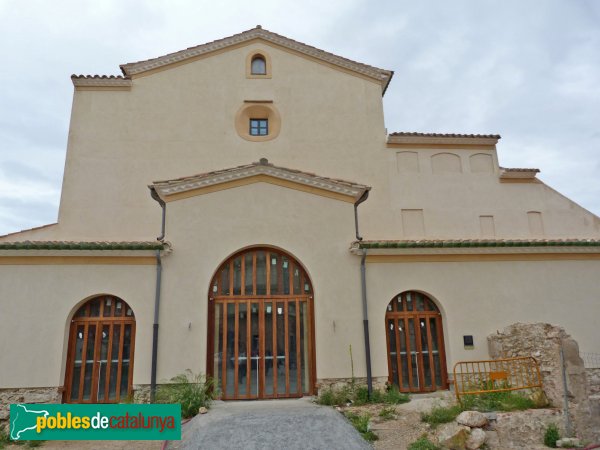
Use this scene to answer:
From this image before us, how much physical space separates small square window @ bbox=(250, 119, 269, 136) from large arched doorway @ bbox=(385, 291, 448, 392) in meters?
8.79

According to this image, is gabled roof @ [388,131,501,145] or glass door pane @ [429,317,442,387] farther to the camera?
gabled roof @ [388,131,501,145]

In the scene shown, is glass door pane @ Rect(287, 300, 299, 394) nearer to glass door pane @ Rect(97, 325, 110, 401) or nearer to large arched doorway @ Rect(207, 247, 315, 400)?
large arched doorway @ Rect(207, 247, 315, 400)

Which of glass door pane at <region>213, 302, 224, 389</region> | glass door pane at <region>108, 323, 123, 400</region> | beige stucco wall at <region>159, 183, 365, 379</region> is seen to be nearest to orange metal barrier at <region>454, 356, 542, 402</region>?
beige stucco wall at <region>159, 183, 365, 379</region>

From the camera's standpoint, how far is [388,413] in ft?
32.9

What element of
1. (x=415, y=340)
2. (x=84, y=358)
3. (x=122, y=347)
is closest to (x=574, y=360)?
(x=415, y=340)

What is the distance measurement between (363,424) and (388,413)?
46.0 inches

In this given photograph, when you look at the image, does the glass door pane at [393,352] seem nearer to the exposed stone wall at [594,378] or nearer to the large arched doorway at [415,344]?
the large arched doorway at [415,344]

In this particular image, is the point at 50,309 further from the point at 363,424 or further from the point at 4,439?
the point at 363,424

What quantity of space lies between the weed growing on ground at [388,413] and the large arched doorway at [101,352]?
20.6 feet

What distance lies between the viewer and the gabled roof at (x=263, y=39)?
17281 millimetres

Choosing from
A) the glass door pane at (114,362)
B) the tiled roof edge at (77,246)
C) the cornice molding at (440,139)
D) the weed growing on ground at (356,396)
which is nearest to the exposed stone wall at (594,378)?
the weed growing on ground at (356,396)

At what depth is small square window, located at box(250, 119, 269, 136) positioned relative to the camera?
1770cm

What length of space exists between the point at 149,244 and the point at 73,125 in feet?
27.4

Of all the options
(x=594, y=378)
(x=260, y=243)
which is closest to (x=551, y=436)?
(x=594, y=378)
